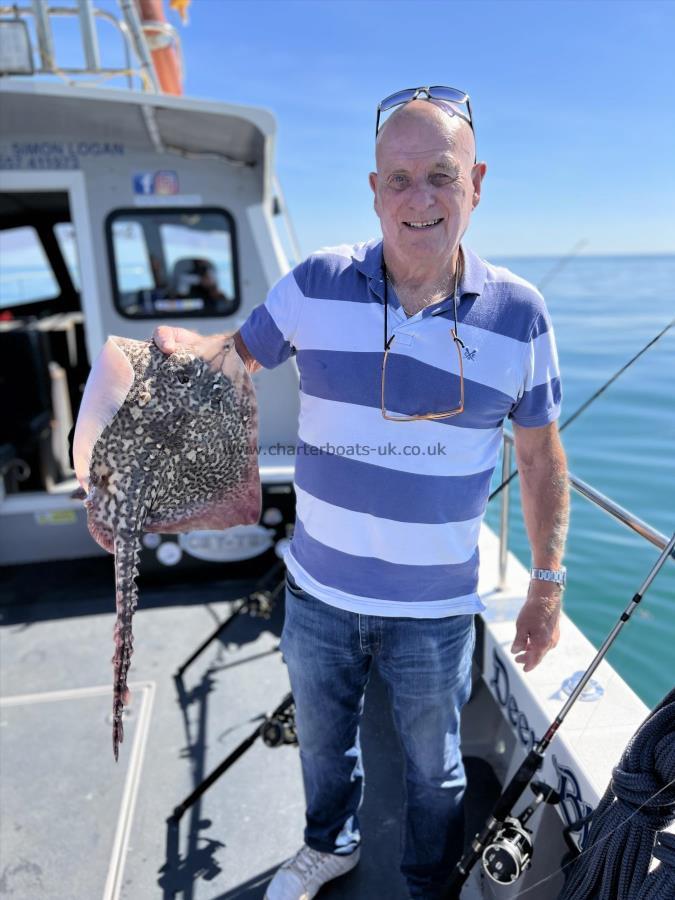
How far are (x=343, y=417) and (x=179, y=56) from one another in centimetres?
445

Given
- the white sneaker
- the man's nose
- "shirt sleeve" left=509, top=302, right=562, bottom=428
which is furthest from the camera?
the white sneaker

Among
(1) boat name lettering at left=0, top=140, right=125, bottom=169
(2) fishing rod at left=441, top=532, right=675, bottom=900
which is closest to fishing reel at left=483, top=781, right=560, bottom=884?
(2) fishing rod at left=441, top=532, right=675, bottom=900

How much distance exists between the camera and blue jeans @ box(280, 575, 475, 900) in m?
1.83

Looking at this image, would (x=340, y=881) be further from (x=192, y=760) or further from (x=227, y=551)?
(x=227, y=551)

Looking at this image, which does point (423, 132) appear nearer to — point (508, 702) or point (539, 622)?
point (539, 622)

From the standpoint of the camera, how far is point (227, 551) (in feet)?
14.4

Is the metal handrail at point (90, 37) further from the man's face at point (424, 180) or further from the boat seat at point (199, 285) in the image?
the man's face at point (424, 180)

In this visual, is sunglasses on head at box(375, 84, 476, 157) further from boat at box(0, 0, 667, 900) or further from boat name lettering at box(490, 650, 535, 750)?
boat name lettering at box(490, 650, 535, 750)

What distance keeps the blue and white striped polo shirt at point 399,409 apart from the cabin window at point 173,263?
316 centimetres

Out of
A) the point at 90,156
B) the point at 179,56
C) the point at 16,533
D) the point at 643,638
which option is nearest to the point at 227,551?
the point at 16,533

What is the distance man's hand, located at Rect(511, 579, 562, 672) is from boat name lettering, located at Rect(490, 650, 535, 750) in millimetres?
510

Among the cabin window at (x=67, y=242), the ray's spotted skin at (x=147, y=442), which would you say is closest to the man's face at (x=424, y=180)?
the ray's spotted skin at (x=147, y=442)

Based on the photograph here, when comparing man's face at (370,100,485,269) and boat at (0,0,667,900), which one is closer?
man's face at (370,100,485,269)

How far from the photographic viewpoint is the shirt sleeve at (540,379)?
1692mm
